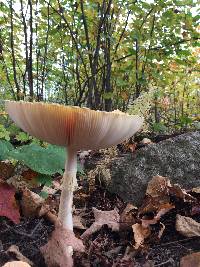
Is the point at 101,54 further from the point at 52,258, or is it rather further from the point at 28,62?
the point at 52,258

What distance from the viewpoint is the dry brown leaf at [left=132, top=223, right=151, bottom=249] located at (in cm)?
196

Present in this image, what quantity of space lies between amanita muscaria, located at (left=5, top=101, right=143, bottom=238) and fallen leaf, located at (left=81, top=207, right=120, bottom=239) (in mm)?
339

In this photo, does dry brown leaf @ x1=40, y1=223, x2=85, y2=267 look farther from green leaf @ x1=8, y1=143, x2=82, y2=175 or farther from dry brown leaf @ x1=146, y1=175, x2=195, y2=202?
dry brown leaf @ x1=146, y1=175, x2=195, y2=202

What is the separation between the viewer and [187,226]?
Result: 82.0 inches

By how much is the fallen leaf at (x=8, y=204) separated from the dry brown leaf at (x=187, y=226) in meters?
0.89

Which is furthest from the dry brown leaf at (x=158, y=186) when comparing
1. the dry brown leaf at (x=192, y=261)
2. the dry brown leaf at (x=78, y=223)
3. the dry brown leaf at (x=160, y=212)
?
the dry brown leaf at (x=192, y=261)

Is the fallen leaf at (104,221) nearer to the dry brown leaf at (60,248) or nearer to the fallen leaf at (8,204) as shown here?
the dry brown leaf at (60,248)

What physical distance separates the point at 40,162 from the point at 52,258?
1.98ft

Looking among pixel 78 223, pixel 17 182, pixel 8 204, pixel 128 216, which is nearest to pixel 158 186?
pixel 128 216

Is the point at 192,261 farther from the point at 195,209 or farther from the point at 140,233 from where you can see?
the point at 195,209

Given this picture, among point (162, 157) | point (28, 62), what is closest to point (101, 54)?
point (28, 62)

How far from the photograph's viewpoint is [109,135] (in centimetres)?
165

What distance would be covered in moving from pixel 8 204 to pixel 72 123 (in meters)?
0.64

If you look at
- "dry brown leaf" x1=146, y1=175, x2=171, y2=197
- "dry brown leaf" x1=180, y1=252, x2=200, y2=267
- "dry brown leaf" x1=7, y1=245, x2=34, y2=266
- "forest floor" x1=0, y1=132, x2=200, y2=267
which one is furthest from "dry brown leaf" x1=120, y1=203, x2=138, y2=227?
"dry brown leaf" x1=7, y1=245, x2=34, y2=266
